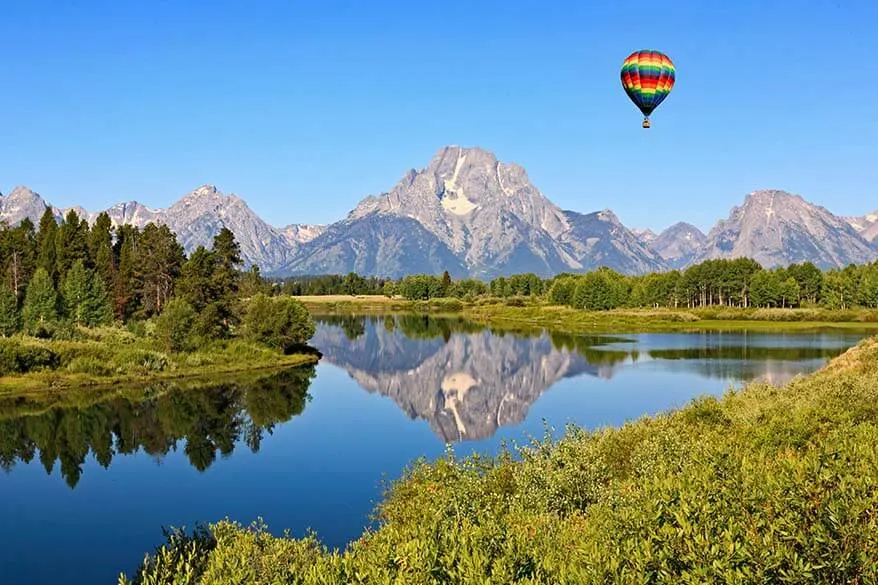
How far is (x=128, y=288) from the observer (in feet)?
388

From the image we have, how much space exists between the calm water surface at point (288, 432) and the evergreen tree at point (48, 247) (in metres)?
44.7

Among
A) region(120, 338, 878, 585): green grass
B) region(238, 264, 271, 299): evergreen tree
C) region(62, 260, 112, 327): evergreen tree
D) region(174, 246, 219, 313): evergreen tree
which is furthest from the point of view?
region(238, 264, 271, 299): evergreen tree

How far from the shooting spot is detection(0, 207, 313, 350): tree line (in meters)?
92.8

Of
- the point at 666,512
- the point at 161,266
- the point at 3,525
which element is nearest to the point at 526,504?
the point at 666,512

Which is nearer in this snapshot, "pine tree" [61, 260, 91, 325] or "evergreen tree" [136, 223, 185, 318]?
"pine tree" [61, 260, 91, 325]

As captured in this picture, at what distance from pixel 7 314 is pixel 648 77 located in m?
76.9

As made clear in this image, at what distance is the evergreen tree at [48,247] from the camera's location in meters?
112

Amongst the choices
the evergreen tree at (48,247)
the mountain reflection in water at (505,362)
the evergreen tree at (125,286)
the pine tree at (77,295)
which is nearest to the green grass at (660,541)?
the mountain reflection in water at (505,362)

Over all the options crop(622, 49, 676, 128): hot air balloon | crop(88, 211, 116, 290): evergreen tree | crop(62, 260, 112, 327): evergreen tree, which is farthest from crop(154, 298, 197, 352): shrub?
crop(622, 49, 676, 128): hot air balloon

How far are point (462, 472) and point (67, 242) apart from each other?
10524 centimetres

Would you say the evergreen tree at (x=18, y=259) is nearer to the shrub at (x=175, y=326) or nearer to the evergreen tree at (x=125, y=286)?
the evergreen tree at (x=125, y=286)

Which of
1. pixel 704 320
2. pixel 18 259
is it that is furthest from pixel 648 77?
pixel 704 320

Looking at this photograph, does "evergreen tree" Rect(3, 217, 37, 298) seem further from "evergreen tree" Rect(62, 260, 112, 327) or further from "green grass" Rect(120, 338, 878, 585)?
"green grass" Rect(120, 338, 878, 585)

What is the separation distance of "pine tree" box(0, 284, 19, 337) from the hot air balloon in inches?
2940
